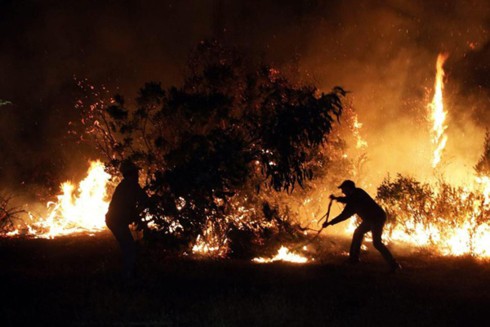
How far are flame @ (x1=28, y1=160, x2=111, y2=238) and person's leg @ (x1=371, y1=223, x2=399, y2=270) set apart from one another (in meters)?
9.43

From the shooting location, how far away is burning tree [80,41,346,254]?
1017 cm

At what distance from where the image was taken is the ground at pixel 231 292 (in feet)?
22.4

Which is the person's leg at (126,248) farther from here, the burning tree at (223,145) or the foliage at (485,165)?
the foliage at (485,165)

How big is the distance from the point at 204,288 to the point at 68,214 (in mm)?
11102

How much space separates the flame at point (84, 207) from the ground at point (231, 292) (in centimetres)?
522

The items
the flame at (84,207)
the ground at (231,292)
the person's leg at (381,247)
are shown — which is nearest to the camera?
the ground at (231,292)

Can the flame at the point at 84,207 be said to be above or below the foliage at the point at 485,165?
below

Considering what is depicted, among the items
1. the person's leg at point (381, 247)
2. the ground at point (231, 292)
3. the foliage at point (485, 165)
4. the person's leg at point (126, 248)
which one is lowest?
the ground at point (231, 292)

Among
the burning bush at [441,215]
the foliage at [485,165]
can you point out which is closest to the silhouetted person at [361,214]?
the burning bush at [441,215]

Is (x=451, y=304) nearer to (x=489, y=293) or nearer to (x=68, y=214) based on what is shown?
(x=489, y=293)

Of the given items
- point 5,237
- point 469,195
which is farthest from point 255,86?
point 5,237

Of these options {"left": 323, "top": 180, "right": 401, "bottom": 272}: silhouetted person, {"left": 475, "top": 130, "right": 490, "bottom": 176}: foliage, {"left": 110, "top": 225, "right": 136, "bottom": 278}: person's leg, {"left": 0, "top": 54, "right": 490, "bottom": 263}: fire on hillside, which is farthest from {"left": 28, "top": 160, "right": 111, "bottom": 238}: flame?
{"left": 475, "top": 130, "right": 490, "bottom": 176}: foliage

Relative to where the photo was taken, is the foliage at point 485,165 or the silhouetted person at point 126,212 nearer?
the silhouetted person at point 126,212

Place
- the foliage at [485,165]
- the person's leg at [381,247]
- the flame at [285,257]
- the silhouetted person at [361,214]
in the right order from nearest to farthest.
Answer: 1. the person's leg at [381,247]
2. the silhouetted person at [361,214]
3. the flame at [285,257]
4. the foliage at [485,165]
